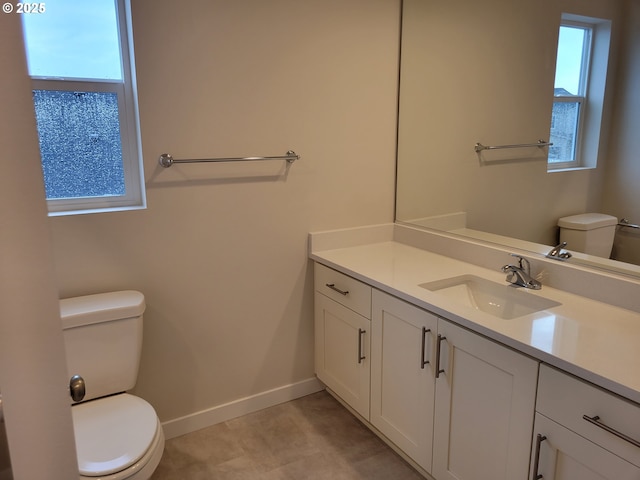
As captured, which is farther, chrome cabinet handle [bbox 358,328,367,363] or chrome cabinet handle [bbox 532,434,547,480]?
chrome cabinet handle [bbox 358,328,367,363]

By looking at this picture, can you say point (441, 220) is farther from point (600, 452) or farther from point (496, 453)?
point (600, 452)

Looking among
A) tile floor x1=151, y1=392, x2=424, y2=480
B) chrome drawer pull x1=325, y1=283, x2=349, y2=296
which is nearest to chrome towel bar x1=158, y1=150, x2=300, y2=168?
chrome drawer pull x1=325, y1=283, x2=349, y2=296

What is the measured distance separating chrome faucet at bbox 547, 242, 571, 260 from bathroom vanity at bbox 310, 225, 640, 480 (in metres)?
0.04

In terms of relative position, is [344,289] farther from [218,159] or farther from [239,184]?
[218,159]

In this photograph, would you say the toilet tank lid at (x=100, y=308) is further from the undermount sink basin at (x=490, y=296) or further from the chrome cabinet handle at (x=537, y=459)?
the chrome cabinet handle at (x=537, y=459)

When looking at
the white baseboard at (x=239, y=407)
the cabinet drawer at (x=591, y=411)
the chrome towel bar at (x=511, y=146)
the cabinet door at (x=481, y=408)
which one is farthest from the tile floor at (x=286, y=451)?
the chrome towel bar at (x=511, y=146)

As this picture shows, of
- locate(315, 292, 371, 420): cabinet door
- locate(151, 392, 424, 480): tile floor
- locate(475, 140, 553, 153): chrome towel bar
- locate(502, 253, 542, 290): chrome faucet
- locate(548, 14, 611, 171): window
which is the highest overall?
locate(548, 14, 611, 171): window

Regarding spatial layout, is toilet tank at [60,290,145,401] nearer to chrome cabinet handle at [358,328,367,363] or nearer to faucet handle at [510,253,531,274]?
chrome cabinet handle at [358,328,367,363]

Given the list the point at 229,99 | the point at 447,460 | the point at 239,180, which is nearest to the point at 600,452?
the point at 447,460

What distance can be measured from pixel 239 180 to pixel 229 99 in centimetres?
37

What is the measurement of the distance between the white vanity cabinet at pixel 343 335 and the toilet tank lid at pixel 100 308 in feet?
2.91

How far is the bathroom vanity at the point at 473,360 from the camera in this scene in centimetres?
128

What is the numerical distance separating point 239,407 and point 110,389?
2.47 feet

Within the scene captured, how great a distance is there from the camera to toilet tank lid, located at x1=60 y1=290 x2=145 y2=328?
180cm
